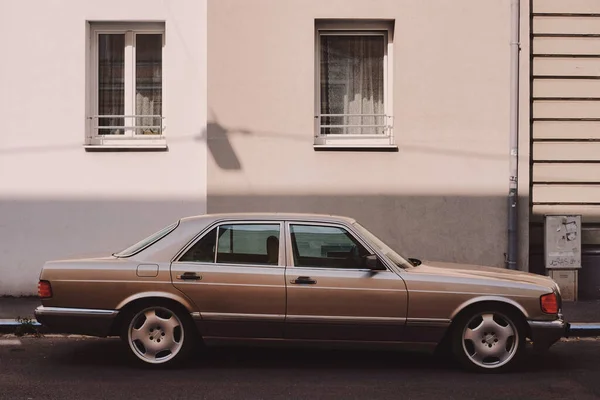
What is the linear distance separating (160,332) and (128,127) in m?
5.46

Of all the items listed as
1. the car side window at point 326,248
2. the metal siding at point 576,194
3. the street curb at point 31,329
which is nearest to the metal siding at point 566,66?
the metal siding at point 576,194

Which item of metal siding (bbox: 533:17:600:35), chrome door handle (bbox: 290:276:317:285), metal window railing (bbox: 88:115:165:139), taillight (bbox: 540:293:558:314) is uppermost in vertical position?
metal siding (bbox: 533:17:600:35)

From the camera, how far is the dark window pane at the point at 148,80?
40.0 feet

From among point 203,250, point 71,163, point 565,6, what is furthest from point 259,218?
point 565,6

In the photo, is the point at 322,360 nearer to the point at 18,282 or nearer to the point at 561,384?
the point at 561,384

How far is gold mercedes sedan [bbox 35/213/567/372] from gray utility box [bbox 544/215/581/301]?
168 inches

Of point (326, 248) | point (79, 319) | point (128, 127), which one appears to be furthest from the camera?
point (128, 127)

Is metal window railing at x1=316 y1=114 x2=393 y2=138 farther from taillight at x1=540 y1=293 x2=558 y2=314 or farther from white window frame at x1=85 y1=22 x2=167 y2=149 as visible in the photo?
taillight at x1=540 y1=293 x2=558 y2=314

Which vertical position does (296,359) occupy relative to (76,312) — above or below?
below

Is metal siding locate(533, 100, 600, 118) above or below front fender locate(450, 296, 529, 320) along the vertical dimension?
above

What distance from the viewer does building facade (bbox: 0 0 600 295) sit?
11.7 meters

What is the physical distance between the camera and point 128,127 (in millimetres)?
12156

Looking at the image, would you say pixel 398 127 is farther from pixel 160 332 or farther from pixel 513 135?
pixel 160 332

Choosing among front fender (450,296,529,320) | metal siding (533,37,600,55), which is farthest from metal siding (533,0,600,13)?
front fender (450,296,529,320)
